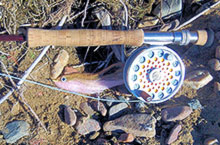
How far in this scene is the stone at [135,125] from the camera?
2338 millimetres

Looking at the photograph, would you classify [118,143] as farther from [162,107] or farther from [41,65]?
[41,65]

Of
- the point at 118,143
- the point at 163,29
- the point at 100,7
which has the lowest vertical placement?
the point at 118,143

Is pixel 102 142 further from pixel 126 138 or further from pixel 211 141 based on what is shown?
pixel 211 141

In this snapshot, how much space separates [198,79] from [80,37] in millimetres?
1148

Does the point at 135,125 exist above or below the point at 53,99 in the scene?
below

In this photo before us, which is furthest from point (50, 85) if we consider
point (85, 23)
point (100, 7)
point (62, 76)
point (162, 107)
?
point (162, 107)

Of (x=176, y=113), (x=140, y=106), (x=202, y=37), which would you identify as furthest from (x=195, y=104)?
(x=202, y=37)

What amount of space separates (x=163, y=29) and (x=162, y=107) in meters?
0.74

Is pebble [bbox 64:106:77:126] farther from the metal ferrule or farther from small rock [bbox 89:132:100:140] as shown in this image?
the metal ferrule

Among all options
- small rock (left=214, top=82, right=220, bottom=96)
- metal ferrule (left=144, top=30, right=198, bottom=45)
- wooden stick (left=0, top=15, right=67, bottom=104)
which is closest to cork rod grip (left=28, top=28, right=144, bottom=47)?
metal ferrule (left=144, top=30, right=198, bottom=45)

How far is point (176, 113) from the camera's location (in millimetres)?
2379

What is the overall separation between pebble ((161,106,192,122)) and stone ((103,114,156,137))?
0.37 feet

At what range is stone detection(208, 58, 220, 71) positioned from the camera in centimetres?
245

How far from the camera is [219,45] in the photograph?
251 cm
